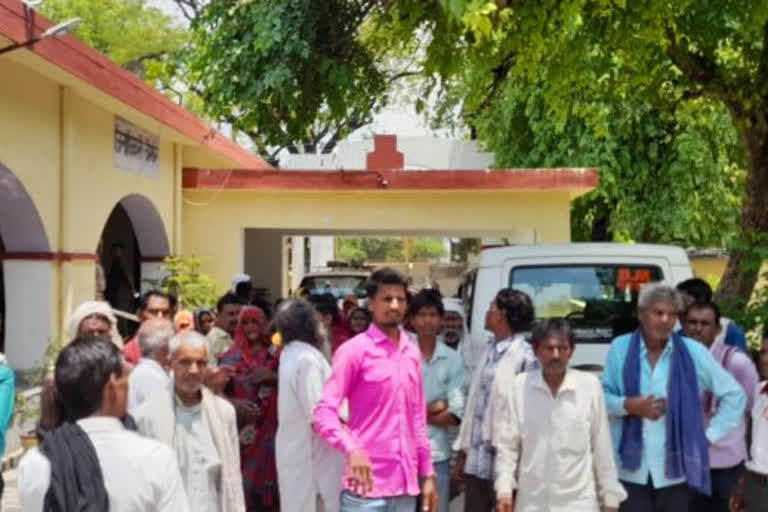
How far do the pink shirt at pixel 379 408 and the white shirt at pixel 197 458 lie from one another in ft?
1.51

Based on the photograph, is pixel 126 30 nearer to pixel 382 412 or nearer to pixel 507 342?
pixel 507 342

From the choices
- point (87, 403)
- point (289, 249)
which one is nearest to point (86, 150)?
point (87, 403)

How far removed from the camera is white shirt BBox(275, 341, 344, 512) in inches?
200

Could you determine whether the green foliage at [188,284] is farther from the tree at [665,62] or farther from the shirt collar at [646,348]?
the shirt collar at [646,348]

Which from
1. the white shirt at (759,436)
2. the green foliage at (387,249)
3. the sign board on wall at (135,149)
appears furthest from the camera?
the green foliage at (387,249)

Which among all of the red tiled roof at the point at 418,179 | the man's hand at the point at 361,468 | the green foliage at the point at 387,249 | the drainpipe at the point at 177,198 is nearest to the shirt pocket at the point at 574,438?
the man's hand at the point at 361,468

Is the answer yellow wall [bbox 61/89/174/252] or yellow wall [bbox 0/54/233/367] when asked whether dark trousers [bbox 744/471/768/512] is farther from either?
yellow wall [bbox 61/89/174/252]

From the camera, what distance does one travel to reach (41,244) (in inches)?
411

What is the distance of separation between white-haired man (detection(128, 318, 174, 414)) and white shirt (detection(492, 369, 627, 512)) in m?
1.50

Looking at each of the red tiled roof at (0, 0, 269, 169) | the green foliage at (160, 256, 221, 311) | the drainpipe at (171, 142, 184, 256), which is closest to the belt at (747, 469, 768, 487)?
the red tiled roof at (0, 0, 269, 169)

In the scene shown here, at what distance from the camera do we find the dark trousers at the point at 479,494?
5398 mm

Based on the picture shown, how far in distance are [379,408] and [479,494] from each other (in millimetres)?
1128

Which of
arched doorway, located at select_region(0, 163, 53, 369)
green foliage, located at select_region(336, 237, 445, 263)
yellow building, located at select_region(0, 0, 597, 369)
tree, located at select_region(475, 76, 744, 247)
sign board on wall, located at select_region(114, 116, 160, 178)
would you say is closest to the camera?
yellow building, located at select_region(0, 0, 597, 369)

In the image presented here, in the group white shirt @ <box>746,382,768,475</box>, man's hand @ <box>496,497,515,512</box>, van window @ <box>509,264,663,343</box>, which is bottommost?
man's hand @ <box>496,497,515,512</box>
